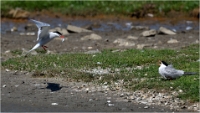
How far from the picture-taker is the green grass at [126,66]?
1218cm

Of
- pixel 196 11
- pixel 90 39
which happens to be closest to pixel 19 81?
pixel 90 39

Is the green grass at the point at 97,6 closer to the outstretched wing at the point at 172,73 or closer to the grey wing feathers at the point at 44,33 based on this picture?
the grey wing feathers at the point at 44,33

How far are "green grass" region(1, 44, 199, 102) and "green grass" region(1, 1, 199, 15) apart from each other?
37.5 feet

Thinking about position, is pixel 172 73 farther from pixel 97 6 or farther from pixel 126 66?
pixel 97 6

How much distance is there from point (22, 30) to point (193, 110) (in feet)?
48.8

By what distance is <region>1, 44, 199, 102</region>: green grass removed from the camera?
12.2 m

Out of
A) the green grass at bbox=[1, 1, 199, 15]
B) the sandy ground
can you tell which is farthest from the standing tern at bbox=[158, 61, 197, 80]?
the green grass at bbox=[1, 1, 199, 15]

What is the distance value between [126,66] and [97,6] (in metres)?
14.5

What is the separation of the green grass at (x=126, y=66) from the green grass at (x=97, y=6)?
11429 millimetres

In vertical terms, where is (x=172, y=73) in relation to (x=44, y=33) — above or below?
below

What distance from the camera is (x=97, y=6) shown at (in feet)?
94.4

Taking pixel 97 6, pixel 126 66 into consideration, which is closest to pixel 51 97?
pixel 126 66

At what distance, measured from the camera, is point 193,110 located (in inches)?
429

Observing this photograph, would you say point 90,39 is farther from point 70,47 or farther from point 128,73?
point 128,73
